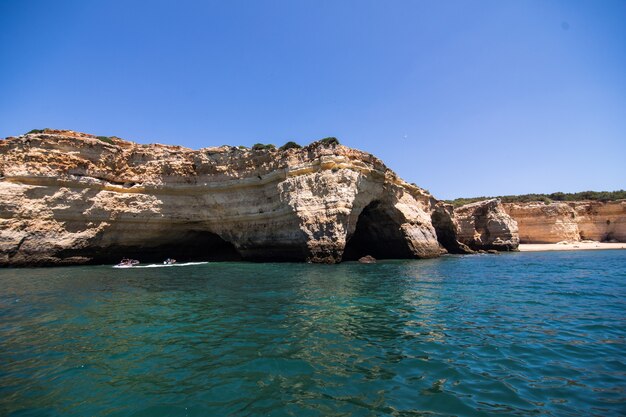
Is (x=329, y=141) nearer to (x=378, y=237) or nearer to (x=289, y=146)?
(x=289, y=146)

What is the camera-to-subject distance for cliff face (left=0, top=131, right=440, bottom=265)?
2155 centimetres

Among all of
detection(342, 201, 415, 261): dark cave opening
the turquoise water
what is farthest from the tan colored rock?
the turquoise water

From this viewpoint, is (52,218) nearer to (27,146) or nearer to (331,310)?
(27,146)

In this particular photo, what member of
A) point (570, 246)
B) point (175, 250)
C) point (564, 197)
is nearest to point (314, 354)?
point (175, 250)

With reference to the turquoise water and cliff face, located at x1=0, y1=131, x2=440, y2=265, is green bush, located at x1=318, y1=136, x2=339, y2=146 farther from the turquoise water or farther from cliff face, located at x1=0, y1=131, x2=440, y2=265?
the turquoise water

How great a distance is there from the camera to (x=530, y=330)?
6633 millimetres

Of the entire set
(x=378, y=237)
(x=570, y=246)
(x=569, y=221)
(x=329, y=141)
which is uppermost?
(x=329, y=141)

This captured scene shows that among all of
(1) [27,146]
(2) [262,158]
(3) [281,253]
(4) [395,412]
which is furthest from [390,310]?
(1) [27,146]

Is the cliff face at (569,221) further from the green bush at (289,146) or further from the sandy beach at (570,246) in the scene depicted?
the green bush at (289,146)

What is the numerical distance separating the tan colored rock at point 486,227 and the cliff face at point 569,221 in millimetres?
9447

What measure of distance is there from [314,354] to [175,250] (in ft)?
87.7

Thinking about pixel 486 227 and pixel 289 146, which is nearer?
pixel 289 146

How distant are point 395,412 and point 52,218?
2652 centimetres

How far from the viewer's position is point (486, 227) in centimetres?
3788
